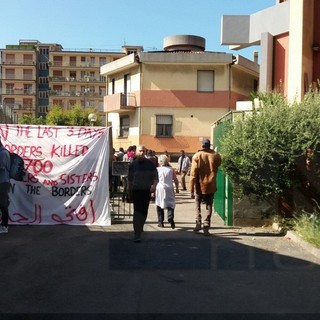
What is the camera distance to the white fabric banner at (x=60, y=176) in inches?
426

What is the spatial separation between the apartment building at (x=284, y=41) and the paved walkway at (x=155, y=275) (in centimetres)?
516

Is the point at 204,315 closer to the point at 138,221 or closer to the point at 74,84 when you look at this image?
the point at 138,221

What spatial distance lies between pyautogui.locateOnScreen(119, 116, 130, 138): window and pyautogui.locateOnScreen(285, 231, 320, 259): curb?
30.3 meters

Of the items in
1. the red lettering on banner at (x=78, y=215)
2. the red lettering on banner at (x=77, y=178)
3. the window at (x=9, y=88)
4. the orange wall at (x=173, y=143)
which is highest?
the window at (x=9, y=88)

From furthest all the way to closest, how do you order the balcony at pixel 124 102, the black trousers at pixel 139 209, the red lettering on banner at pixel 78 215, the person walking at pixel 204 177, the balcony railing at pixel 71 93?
1. the balcony railing at pixel 71 93
2. the balcony at pixel 124 102
3. the red lettering on banner at pixel 78 215
4. the person walking at pixel 204 177
5. the black trousers at pixel 139 209

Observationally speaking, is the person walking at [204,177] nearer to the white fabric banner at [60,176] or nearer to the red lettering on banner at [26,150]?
the white fabric banner at [60,176]

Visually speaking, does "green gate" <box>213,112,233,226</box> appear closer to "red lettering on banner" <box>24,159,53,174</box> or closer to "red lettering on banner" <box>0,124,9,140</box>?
"red lettering on banner" <box>24,159,53,174</box>

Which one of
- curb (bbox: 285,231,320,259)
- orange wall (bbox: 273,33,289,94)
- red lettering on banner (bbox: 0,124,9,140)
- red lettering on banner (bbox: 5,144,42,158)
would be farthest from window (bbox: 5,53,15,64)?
curb (bbox: 285,231,320,259)

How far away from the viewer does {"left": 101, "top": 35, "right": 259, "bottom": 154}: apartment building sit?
36469 mm

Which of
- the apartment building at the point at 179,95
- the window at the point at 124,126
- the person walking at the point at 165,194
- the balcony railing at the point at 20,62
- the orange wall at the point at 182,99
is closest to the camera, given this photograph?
the person walking at the point at 165,194

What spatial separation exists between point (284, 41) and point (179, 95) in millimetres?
20095

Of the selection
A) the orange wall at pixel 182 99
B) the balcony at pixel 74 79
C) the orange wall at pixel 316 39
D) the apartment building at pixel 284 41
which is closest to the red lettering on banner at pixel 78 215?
the apartment building at pixel 284 41

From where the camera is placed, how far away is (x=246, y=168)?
33.0 ft

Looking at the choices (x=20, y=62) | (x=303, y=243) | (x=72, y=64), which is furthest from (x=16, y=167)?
(x=20, y=62)
